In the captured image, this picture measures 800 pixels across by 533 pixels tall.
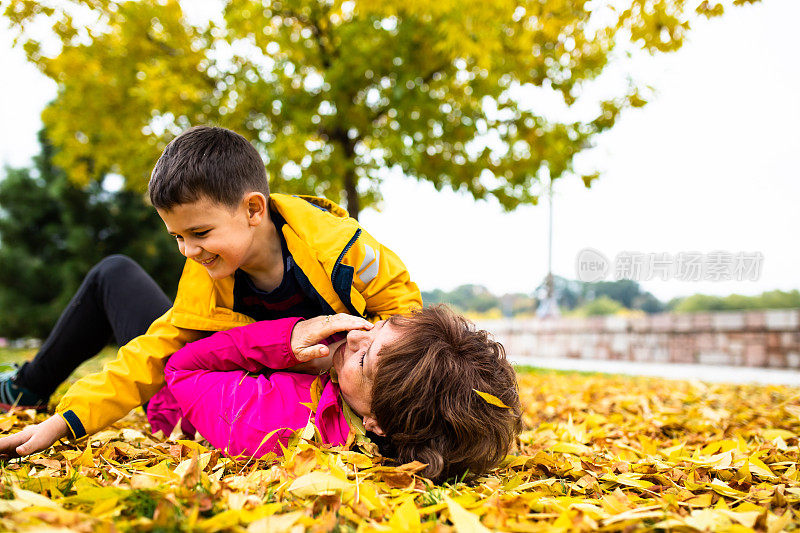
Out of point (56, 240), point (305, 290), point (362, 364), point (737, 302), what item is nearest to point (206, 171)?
point (305, 290)

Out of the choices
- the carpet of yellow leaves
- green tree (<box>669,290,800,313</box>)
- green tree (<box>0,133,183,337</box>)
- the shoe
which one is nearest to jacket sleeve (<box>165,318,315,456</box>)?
the carpet of yellow leaves

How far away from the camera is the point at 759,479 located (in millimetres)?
1793

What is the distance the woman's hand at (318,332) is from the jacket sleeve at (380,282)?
0.28 metres

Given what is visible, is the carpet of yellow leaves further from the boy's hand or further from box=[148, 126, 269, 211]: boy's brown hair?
box=[148, 126, 269, 211]: boy's brown hair

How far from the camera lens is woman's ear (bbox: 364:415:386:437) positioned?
1830 mm

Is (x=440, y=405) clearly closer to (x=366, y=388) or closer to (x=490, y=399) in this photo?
(x=490, y=399)

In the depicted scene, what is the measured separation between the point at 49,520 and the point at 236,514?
35cm

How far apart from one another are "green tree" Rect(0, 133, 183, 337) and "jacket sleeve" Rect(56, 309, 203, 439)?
394 inches

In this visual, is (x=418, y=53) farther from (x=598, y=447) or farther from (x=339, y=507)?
(x=339, y=507)

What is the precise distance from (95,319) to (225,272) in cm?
93

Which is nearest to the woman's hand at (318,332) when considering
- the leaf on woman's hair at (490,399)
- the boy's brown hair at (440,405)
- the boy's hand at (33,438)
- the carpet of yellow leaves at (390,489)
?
the boy's brown hair at (440,405)

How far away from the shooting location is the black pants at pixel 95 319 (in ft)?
8.28

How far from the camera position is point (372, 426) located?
1.85m

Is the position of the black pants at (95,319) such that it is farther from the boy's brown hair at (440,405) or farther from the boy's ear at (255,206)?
the boy's brown hair at (440,405)
